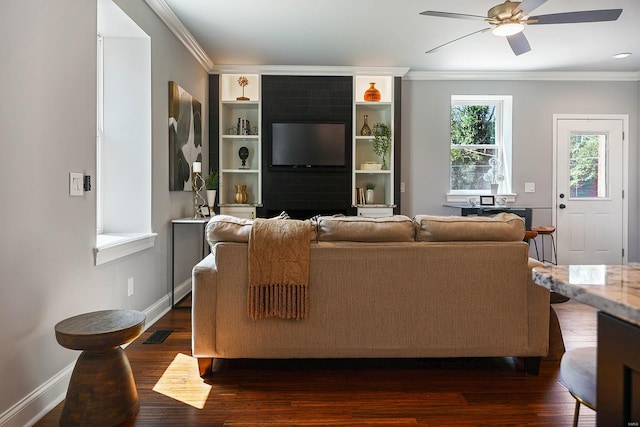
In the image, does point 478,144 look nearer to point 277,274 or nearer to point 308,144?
point 308,144

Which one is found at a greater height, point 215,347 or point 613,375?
point 613,375

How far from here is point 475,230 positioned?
229cm

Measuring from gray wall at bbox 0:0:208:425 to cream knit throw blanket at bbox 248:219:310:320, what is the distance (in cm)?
94

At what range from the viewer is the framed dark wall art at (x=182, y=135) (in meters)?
3.74

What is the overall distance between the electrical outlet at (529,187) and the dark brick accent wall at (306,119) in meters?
2.41

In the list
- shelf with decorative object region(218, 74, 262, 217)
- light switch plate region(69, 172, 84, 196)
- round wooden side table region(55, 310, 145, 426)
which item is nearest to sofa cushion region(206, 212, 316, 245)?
round wooden side table region(55, 310, 145, 426)

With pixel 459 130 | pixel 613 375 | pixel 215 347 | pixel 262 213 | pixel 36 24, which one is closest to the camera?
pixel 613 375

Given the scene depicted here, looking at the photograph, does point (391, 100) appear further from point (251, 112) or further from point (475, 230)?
point (475, 230)

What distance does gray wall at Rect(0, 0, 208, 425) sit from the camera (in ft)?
5.63

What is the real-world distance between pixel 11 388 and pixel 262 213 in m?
3.84

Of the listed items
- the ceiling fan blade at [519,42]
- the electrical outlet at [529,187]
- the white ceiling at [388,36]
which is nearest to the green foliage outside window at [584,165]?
the electrical outlet at [529,187]

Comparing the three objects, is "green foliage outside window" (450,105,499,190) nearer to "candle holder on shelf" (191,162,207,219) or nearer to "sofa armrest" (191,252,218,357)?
"candle holder on shelf" (191,162,207,219)

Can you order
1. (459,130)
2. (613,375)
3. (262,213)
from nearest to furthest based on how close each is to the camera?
(613,375)
(262,213)
(459,130)

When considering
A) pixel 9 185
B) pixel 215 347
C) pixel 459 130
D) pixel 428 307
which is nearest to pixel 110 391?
pixel 215 347
